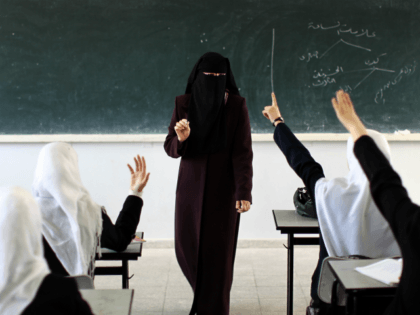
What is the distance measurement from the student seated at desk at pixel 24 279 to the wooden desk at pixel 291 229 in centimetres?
143

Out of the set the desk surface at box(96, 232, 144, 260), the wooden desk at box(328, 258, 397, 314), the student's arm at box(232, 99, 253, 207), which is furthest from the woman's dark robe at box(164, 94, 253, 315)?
the wooden desk at box(328, 258, 397, 314)

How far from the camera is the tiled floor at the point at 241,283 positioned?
2584 millimetres

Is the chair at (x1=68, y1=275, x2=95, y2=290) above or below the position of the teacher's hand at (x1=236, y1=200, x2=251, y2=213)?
below

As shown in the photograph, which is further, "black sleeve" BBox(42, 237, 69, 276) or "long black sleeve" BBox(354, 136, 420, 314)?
"black sleeve" BBox(42, 237, 69, 276)

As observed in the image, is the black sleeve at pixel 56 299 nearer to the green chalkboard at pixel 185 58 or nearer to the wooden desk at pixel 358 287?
the wooden desk at pixel 358 287

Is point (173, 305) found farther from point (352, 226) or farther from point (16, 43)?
point (16, 43)

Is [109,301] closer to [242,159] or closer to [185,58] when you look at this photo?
[242,159]

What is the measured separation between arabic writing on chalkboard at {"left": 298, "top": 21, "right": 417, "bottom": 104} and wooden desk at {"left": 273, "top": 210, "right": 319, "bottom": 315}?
1.54 m

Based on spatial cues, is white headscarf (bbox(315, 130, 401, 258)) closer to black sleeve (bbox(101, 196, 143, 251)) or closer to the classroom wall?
black sleeve (bbox(101, 196, 143, 251))

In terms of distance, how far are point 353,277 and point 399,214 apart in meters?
0.44

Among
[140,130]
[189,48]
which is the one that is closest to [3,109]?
[140,130]

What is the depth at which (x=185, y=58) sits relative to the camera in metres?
3.45

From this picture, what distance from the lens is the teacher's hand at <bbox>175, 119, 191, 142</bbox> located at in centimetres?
200

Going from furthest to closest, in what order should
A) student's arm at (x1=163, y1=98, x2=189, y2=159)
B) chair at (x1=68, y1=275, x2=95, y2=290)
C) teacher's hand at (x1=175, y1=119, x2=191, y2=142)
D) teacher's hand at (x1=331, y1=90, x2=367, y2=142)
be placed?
student's arm at (x1=163, y1=98, x2=189, y2=159), teacher's hand at (x1=175, y1=119, x2=191, y2=142), chair at (x1=68, y1=275, x2=95, y2=290), teacher's hand at (x1=331, y1=90, x2=367, y2=142)
